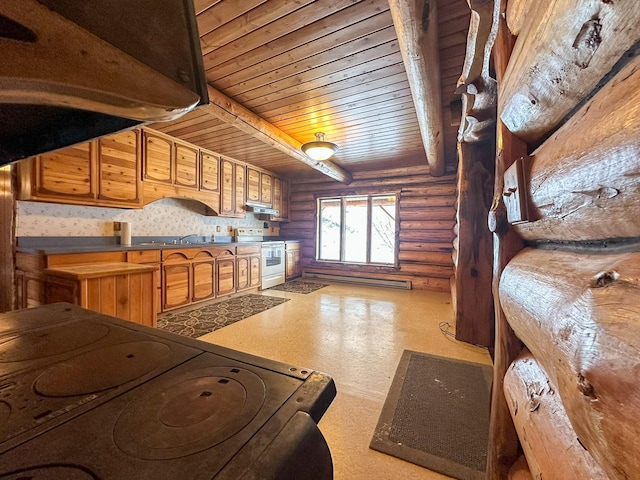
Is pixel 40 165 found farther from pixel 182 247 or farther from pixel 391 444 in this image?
pixel 391 444

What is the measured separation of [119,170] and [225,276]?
189 cm

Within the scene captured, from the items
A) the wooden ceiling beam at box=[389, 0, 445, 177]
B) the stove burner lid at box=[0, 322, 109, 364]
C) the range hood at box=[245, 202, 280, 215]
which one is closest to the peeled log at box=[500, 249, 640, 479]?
the stove burner lid at box=[0, 322, 109, 364]

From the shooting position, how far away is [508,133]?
98 centimetres

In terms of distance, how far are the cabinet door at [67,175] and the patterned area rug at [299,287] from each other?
3065 millimetres

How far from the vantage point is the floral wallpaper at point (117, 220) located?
2492 mm

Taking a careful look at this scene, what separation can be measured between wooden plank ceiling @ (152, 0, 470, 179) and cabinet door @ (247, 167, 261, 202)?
41.8 inches

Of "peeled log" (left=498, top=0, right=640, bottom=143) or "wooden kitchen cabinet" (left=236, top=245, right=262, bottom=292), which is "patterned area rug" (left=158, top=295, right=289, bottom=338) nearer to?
"wooden kitchen cabinet" (left=236, top=245, right=262, bottom=292)

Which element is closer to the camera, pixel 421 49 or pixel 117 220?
pixel 421 49

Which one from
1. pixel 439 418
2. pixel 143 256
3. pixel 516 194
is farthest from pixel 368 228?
pixel 516 194

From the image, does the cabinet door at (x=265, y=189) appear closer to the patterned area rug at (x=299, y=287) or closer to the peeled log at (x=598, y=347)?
the patterned area rug at (x=299, y=287)

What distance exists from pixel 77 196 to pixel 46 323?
2.38m

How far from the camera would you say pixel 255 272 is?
178 inches

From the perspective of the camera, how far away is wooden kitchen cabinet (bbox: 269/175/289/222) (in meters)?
5.60

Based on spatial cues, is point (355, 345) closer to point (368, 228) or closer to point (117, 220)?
point (117, 220)
